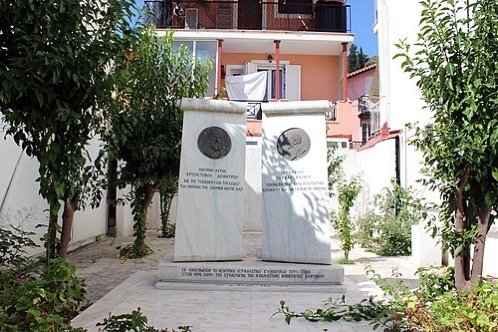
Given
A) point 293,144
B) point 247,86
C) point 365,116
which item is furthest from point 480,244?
point 365,116

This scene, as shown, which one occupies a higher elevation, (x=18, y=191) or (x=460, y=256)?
(x=18, y=191)

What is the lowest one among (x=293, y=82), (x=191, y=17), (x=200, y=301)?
(x=200, y=301)

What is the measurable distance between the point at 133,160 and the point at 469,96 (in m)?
6.88

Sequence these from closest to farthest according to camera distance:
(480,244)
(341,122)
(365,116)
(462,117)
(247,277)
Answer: (462,117)
(480,244)
(247,277)
(341,122)
(365,116)

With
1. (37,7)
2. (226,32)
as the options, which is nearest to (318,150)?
(37,7)

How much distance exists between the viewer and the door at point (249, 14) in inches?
773

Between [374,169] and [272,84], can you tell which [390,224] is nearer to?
[374,169]

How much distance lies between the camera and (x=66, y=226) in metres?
5.46

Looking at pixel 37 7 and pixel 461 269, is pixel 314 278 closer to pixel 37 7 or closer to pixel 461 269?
pixel 461 269

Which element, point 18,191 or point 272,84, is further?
point 272,84

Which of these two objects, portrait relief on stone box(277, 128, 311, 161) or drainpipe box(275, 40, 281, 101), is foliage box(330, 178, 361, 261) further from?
drainpipe box(275, 40, 281, 101)

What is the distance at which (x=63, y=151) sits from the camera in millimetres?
4801

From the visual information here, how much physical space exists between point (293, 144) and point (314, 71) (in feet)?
41.6

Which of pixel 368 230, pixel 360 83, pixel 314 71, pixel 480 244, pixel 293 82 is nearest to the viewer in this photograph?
pixel 480 244
